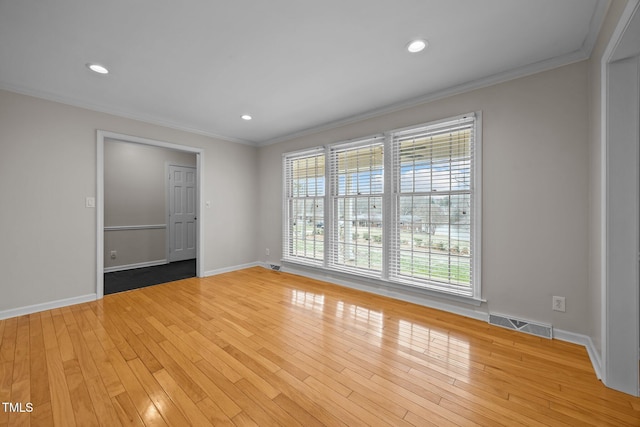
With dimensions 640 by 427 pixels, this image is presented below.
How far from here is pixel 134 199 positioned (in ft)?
17.4

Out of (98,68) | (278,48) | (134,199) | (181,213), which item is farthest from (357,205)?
(134,199)

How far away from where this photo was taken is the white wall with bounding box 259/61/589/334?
228 centimetres

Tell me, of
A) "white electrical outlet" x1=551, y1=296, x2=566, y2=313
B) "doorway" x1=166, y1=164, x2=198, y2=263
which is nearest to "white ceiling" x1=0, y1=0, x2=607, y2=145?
Result: "white electrical outlet" x1=551, y1=296, x2=566, y2=313

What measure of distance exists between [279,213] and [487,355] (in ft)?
12.3

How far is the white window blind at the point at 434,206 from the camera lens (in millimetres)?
2883

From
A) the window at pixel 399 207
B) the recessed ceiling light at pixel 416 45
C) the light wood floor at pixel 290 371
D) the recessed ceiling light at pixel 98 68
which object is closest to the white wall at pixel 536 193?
the window at pixel 399 207

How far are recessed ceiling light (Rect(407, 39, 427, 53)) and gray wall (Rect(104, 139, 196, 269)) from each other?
192 inches

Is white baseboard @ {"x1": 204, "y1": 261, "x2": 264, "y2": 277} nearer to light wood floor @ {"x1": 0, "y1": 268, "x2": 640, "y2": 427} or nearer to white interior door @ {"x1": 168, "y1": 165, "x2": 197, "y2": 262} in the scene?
light wood floor @ {"x1": 0, "y1": 268, "x2": 640, "y2": 427}

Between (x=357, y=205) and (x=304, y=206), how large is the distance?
44.1 inches

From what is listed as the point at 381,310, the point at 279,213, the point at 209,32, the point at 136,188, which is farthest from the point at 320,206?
the point at 136,188

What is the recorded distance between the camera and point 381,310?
3.04 metres

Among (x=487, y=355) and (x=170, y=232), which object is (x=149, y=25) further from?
(x=170, y=232)

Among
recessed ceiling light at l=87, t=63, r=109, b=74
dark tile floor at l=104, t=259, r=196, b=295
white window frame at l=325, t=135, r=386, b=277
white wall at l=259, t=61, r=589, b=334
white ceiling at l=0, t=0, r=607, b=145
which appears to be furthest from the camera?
dark tile floor at l=104, t=259, r=196, b=295

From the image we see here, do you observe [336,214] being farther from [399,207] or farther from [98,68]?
[98,68]
